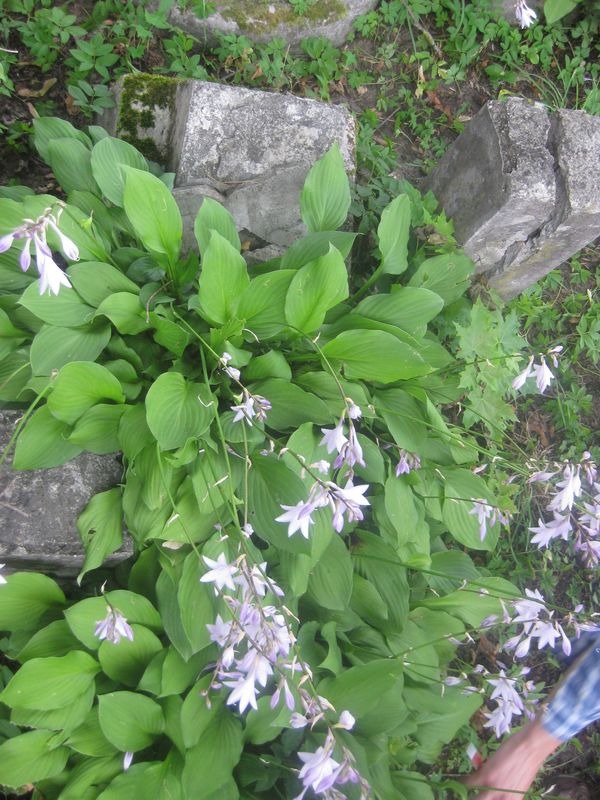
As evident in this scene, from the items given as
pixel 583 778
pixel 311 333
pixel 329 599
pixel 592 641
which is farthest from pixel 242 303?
pixel 583 778

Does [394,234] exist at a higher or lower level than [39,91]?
higher

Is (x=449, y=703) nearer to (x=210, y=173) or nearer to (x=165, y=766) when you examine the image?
(x=165, y=766)

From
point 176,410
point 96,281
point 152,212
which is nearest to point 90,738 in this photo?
point 176,410

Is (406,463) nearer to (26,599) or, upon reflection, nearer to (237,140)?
(26,599)

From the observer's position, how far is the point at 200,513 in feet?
7.61

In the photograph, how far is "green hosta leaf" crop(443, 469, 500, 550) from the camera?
108 inches

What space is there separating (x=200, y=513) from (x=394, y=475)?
787mm

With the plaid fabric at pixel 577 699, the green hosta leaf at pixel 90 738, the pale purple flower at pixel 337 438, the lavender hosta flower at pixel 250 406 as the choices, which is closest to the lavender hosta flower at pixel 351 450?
the pale purple flower at pixel 337 438

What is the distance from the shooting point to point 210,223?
2379 mm

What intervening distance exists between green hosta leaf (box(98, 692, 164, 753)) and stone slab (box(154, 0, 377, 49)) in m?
3.13

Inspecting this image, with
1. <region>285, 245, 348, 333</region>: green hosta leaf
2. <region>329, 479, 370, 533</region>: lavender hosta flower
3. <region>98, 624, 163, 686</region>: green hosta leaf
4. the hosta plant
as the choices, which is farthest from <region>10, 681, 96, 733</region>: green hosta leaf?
<region>285, 245, 348, 333</region>: green hosta leaf

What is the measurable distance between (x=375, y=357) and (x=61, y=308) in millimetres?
1104

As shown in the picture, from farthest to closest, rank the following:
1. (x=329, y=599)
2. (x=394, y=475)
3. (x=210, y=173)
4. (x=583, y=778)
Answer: (x=583, y=778) → (x=210, y=173) → (x=394, y=475) → (x=329, y=599)

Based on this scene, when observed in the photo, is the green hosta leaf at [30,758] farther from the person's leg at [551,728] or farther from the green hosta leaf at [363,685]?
the person's leg at [551,728]
